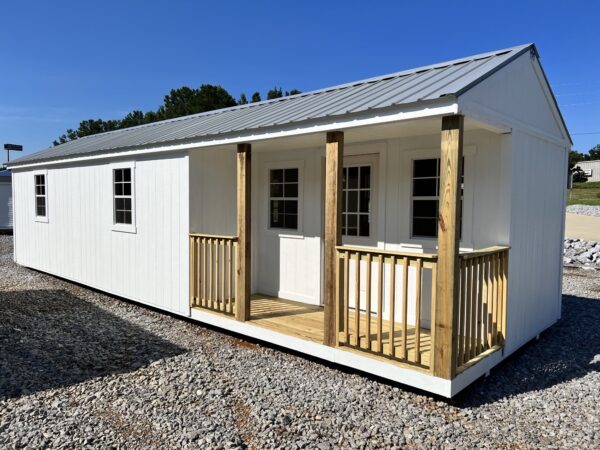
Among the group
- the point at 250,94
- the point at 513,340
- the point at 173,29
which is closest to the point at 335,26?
the point at 173,29

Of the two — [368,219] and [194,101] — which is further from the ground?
[194,101]

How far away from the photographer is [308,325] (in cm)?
486

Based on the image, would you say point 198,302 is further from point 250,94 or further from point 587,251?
point 250,94

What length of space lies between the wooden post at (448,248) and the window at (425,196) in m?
1.54

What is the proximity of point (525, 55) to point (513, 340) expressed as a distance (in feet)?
9.77

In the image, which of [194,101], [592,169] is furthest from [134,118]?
[592,169]

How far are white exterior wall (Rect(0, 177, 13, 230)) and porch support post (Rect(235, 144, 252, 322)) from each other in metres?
18.1

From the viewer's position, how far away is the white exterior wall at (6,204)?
1852cm

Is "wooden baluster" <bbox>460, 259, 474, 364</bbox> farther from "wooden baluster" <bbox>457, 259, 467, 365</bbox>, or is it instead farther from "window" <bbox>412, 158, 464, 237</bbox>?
"window" <bbox>412, 158, 464, 237</bbox>

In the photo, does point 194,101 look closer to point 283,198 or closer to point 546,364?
point 283,198

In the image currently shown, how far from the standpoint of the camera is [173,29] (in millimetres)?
12797

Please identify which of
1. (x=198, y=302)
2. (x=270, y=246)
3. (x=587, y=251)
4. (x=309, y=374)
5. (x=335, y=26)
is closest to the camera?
(x=309, y=374)

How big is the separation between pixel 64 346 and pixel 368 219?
3.90 m

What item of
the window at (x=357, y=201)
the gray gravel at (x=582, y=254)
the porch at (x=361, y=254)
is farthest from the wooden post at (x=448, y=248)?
the gray gravel at (x=582, y=254)
